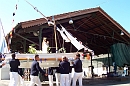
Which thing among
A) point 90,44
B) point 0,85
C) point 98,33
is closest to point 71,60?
point 0,85

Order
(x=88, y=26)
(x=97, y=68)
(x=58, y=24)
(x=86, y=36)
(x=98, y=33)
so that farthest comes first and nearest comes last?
(x=97, y=68) < (x=86, y=36) < (x=98, y=33) < (x=88, y=26) < (x=58, y=24)

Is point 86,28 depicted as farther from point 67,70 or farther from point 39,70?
point 39,70

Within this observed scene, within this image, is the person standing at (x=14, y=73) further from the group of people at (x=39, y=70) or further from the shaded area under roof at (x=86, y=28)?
the shaded area under roof at (x=86, y=28)

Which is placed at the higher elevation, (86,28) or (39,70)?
(86,28)

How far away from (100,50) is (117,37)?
15.9 feet

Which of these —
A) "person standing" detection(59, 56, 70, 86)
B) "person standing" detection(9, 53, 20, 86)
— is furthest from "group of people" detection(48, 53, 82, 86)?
"person standing" detection(9, 53, 20, 86)

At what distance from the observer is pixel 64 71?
8.91m

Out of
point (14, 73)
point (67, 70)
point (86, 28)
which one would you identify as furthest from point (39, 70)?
point (86, 28)

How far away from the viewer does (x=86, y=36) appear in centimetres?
1772

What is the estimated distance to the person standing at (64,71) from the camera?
29.2ft

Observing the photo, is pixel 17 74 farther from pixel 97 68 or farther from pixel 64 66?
pixel 97 68

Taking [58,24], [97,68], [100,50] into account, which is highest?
[58,24]

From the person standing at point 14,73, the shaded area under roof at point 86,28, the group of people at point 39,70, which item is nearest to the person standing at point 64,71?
the group of people at point 39,70

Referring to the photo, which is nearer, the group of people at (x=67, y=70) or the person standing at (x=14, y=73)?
the person standing at (x=14, y=73)
